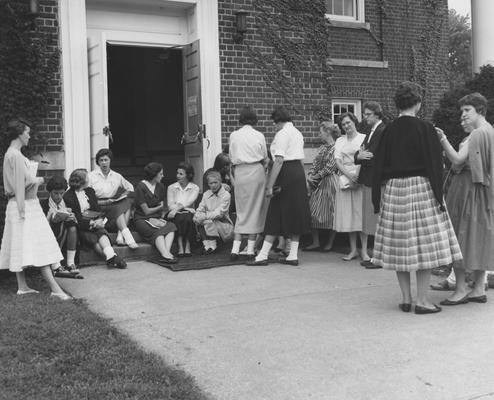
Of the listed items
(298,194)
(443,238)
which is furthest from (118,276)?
(443,238)

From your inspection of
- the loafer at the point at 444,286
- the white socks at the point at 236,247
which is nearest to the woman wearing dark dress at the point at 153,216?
the white socks at the point at 236,247

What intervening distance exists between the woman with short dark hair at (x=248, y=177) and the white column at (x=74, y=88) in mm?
2078

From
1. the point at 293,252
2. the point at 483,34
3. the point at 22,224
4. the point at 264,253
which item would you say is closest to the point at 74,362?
the point at 22,224

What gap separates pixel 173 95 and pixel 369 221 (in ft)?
28.3

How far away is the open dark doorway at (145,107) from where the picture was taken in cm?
1512

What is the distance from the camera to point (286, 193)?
25.7 feet

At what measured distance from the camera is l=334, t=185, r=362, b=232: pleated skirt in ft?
26.5

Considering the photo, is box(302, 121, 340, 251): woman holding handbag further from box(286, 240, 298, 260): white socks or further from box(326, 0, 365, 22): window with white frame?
box(326, 0, 365, 22): window with white frame

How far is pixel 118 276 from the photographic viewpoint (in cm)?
708

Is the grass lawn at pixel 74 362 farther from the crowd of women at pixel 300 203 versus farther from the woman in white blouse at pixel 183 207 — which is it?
the woman in white blouse at pixel 183 207

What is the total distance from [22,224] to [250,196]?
2.89 m

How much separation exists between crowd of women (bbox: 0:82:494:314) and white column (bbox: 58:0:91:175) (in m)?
0.46

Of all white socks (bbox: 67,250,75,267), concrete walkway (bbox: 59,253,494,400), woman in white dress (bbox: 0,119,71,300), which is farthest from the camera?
white socks (bbox: 67,250,75,267)

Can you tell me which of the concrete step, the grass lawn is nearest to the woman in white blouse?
→ the concrete step
